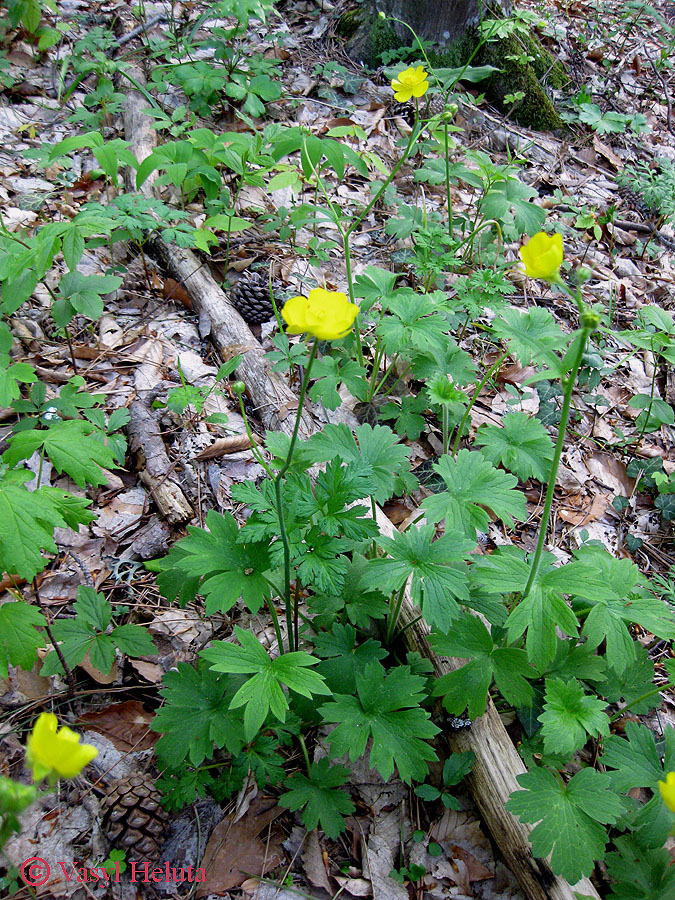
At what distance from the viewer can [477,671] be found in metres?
1.66

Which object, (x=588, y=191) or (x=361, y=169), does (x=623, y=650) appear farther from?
(x=588, y=191)

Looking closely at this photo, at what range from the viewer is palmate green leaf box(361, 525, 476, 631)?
1566 mm

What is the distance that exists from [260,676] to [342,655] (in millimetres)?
366

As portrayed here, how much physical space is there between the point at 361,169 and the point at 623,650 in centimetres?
245

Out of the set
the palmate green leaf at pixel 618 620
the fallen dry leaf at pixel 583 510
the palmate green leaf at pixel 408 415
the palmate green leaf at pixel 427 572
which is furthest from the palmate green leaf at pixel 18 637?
the fallen dry leaf at pixel 583 510

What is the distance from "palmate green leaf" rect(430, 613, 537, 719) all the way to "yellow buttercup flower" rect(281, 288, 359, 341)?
0.97m

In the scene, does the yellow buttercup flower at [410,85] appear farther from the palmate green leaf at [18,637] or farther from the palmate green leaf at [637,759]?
the palmate green leaf at [637,759]

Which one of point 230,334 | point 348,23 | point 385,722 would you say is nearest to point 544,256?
point 385,722

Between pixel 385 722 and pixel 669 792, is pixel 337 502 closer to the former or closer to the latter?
pixel 385 722

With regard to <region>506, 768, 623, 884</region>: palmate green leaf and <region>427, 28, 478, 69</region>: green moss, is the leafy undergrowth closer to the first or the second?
<region>506, 768, 623, 884</region>: palmate green leaf

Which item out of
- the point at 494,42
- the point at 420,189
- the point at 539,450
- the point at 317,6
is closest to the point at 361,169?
the point at 420,189

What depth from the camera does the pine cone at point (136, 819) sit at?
1.59 m

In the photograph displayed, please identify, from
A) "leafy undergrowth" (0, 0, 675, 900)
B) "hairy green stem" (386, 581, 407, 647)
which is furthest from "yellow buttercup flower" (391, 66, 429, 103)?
"hairy green stem" (386, 581, 407, 647)

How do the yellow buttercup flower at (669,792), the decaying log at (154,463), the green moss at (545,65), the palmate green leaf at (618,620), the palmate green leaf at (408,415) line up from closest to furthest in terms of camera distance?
the yellow buttercup flower at (669,792) < the palmate green leaf at (618,620) < the decaying log at (154,463) < the palmate green leaf at (408,415) < the green moss at (545,65)
